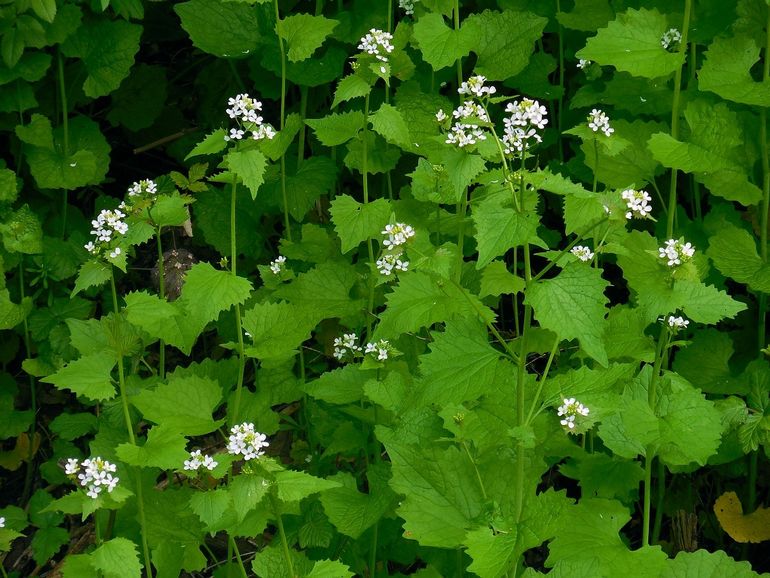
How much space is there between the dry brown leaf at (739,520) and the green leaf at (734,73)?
4.29 ft

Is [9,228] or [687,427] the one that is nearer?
[687,427]

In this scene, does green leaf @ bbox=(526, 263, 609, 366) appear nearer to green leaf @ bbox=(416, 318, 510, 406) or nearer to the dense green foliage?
the dense green foliage

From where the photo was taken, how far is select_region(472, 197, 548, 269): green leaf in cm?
206

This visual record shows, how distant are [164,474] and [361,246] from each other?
1182mm

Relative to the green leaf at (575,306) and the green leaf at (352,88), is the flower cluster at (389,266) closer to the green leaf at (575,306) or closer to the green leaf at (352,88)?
the green leaf at (352,88)

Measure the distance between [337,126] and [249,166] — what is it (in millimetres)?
576

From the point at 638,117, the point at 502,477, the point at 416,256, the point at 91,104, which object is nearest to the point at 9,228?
the point at 91,104

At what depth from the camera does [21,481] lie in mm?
3996

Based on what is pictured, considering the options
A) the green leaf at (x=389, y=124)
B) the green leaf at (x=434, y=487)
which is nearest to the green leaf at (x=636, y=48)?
the green leaf at (x=389, y=124)

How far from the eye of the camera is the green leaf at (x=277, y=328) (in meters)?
2.81

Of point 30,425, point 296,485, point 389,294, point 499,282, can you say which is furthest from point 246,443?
point 30,425

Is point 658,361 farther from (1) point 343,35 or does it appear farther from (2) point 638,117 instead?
(1) point 343,35

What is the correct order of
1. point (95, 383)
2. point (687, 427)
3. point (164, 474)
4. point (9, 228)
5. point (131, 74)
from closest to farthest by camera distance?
point (687, 427), point (95, 383), point (9, 228), point (164, 474), point (131, 74)

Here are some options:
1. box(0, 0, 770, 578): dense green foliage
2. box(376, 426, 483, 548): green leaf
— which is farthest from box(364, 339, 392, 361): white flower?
box(376, 426, 483, 548): green leaf
